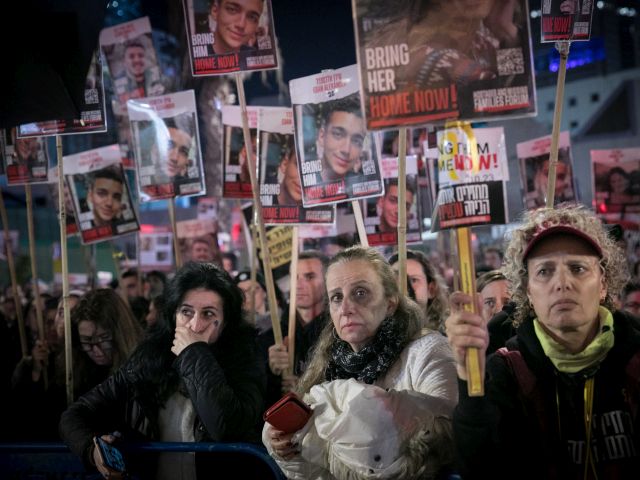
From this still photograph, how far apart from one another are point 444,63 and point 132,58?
5.78 metres

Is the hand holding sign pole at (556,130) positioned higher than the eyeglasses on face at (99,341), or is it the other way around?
the hand holding sign pole at (556,130)

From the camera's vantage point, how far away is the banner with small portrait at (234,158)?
6.89 meters

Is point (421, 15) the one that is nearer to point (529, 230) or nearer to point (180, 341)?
point (529, 230)

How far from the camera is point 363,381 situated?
128 inches

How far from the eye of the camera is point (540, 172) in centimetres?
825

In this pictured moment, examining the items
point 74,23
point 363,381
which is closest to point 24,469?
point 363,381

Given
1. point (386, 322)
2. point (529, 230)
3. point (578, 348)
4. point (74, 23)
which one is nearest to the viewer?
point (578, 348)

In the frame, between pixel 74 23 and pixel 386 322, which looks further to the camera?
pixel 74 23

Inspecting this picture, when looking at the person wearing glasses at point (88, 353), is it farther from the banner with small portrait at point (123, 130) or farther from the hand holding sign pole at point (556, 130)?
the banner with small portrait at point (123, 130)

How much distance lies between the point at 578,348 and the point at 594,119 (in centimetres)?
4659

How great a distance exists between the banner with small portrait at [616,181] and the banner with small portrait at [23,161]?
6165 mm

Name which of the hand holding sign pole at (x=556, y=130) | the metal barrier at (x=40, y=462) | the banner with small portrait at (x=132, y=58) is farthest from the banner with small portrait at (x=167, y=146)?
the hand holding sign pole at (x=556, y=130)

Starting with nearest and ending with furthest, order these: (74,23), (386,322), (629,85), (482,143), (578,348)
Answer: (578,348)
(386,322)
(74,23)
(482,143)
(629,85)

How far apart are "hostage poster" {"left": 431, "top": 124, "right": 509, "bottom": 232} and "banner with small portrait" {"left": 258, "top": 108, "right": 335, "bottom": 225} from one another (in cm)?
235
